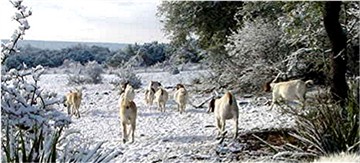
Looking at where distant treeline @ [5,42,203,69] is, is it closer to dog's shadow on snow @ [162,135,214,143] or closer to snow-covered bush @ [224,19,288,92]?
dog's shadow on snow @ [162,135,214,143]

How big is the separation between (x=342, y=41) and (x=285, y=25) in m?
1.80

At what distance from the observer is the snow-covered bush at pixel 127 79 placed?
12.7 meters

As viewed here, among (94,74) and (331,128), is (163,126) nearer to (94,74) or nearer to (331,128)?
(331,128)

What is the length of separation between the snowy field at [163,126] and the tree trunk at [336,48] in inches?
29.1

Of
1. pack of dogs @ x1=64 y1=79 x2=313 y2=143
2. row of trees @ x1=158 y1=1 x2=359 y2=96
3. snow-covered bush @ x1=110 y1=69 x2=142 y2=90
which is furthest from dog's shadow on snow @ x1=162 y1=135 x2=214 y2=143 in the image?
snow-covered bush @ x1=110 y1=69 x2=142 y2=90

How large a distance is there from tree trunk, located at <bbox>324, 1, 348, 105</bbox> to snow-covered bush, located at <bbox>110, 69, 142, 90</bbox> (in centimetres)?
651

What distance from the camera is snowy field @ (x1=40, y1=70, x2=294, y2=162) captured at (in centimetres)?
616

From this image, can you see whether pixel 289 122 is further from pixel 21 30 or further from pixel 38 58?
pixel 21 30

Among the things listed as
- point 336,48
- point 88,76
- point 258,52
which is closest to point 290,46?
point 258,52

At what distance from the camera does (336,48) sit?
6738 mm

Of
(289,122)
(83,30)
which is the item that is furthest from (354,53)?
(83,30)

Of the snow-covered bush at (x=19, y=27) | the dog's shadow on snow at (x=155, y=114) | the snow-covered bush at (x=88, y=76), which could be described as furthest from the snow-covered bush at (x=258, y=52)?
the snow-covered bush at (x=19, y=27)

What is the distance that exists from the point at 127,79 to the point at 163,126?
16.0 ft

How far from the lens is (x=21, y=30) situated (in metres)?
3.94
